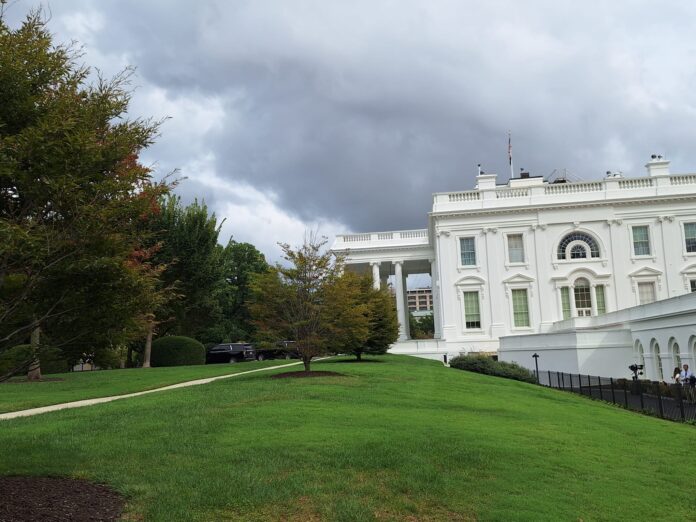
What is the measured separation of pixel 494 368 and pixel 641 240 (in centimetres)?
2194

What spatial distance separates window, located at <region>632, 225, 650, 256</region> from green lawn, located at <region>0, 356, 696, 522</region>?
1416 inches

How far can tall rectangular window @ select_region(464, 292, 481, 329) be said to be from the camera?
47906 mm

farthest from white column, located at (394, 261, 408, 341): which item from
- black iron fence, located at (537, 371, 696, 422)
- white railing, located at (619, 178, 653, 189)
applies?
black iron fence, located at (537, 371, 696, 422)

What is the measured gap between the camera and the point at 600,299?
4662 cm

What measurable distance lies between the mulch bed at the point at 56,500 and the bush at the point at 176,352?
3127 cm

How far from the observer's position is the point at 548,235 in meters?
Result: 47.8

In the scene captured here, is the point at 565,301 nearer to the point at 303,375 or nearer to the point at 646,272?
the point at 646,272

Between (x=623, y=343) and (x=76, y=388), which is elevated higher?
(x=623, y=343)

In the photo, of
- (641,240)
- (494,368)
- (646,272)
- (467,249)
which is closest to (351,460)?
(494,368)

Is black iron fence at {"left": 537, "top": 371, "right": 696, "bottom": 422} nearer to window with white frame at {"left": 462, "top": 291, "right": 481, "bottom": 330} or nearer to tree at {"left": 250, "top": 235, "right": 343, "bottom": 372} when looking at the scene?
tree at {"left": 250, "top": 235, "right": 343, "bottom": 372}

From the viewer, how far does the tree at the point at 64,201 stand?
20.5 feet

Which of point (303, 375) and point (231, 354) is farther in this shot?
point (231, 354)

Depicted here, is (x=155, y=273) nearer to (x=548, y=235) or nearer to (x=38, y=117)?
(x=38, y=117)

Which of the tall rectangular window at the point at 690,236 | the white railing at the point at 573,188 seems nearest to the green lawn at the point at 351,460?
the white railing at the point at 573,188
